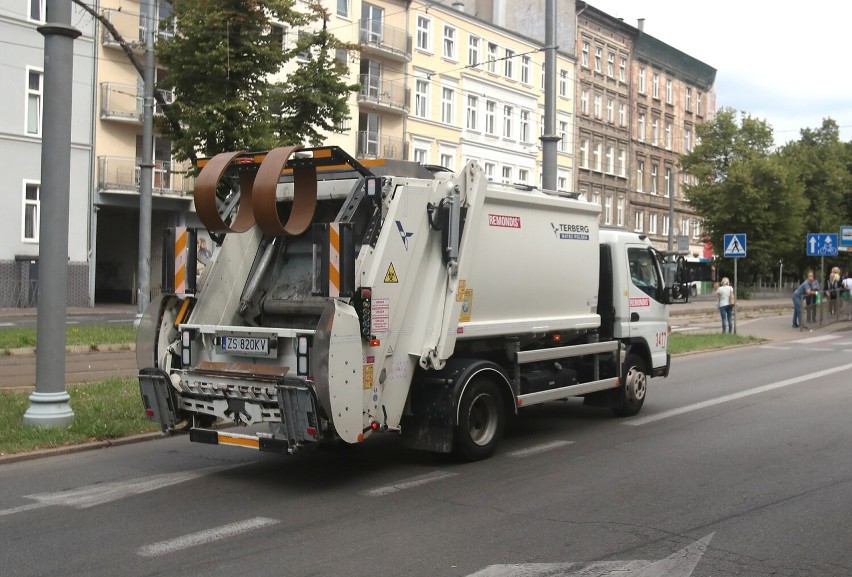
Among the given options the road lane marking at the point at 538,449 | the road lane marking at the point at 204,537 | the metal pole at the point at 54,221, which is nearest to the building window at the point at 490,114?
the metal pole at the point at 54,221

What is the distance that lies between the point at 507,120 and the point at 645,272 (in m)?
40.8

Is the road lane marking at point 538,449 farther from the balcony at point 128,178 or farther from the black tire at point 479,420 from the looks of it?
the balcony at point 128,178

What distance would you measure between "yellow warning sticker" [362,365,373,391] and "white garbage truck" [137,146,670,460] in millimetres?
14

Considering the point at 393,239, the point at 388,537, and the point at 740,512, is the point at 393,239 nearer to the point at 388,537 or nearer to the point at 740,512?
the point at 388,537

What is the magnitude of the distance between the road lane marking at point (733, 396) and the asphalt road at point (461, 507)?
1.83ft

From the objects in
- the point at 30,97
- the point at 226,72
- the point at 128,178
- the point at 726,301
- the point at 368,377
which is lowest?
the point at 368,377

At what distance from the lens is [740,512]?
6.99 meters

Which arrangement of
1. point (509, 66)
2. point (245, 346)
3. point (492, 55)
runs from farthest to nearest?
point (509, 66)
point (492, 55)
point (245, 346)

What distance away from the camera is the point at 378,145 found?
4319cm

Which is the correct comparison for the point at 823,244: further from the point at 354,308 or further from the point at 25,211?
the point at 354,308

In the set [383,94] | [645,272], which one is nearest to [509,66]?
[383,94]

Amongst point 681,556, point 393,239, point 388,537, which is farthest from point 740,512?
point 393,239

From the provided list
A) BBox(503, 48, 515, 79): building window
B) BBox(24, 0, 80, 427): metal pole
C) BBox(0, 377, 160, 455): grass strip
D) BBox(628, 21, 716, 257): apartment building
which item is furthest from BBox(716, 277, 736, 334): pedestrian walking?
BBox(628, 21, 716, 257): apartment building

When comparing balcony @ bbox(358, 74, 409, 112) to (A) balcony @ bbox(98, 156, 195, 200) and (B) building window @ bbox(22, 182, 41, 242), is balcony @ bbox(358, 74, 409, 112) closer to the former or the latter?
(A) balcony @ bbox(98, 156, 195, 200)
